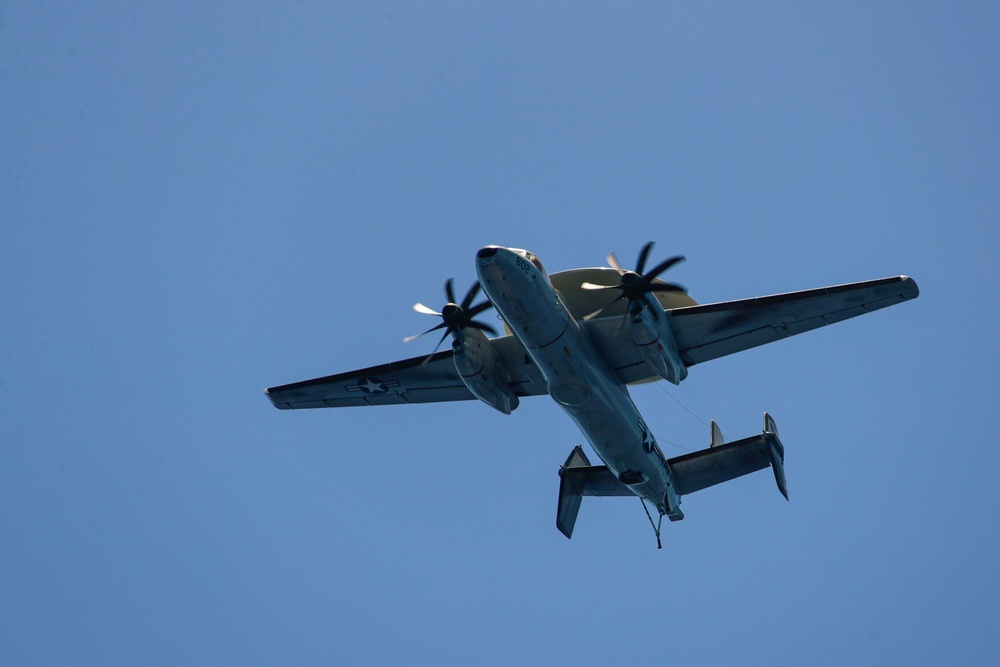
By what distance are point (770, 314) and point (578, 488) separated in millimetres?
8902

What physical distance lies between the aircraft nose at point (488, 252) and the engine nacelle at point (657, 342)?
4.67 metres

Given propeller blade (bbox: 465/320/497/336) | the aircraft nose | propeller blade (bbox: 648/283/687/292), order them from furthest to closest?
propeller blade (bbox: 465/320/497/336) → propeller blade (bbox: 648/283/687/292) → the aircraft nose

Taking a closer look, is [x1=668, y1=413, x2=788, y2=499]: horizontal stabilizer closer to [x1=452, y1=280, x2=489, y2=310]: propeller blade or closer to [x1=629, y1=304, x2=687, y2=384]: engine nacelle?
[x1=629, y1=304, x2=687, y2=384]: engine nacelle

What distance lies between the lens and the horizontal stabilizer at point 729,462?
2994cm

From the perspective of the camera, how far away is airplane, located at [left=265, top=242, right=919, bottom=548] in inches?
1019

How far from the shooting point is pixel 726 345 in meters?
28.6

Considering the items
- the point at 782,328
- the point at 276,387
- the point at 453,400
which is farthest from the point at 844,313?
the point at 276,387

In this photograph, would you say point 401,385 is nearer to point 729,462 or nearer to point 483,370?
point 483,370

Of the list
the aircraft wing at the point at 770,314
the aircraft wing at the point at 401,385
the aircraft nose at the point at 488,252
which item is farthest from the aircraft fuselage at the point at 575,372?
the aircraft wing at the point at 770,314

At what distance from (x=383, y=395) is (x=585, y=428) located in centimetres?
737

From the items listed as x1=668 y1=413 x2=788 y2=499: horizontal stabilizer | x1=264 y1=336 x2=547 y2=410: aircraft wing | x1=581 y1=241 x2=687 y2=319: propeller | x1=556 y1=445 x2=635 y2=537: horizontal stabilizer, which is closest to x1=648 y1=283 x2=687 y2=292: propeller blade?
x1=581 y1=241 x2=687 y2=319: propeller

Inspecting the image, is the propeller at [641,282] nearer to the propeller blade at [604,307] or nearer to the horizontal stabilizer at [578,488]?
the propeller blade at [604,307]

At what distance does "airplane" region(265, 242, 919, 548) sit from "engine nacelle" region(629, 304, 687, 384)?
0.04m

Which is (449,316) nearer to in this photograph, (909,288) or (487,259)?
(487,259)
